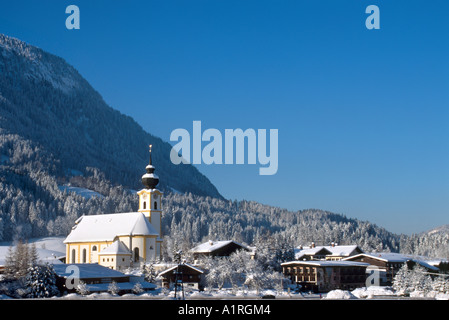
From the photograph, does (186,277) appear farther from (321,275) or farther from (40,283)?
(40,283)

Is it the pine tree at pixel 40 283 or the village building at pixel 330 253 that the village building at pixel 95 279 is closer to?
the pine tree at pixel 40 283

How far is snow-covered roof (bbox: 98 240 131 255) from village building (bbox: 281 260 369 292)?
25.2m

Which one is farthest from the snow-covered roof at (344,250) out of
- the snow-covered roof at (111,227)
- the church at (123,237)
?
the snow-covered roof at (111,227)

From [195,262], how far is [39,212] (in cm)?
9797

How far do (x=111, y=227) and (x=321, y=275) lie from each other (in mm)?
37456

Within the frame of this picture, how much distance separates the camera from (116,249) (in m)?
101

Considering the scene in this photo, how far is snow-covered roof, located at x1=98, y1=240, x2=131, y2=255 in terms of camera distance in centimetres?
10088

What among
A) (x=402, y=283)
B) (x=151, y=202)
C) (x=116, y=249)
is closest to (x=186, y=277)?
(x=116, y=249)

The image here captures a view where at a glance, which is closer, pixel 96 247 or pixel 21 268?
pixel 21 268

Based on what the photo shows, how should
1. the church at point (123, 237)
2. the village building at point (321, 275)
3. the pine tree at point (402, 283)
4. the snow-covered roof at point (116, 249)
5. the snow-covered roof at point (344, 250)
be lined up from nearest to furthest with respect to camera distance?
the pine tree at point (402, 283) → the village building at point (321, 275) → the snow-covered roof at point (116, 249) → the church at point (123, 237) → the snow-covered roof at point (344, 250)

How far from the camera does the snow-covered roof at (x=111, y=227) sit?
106 metres
